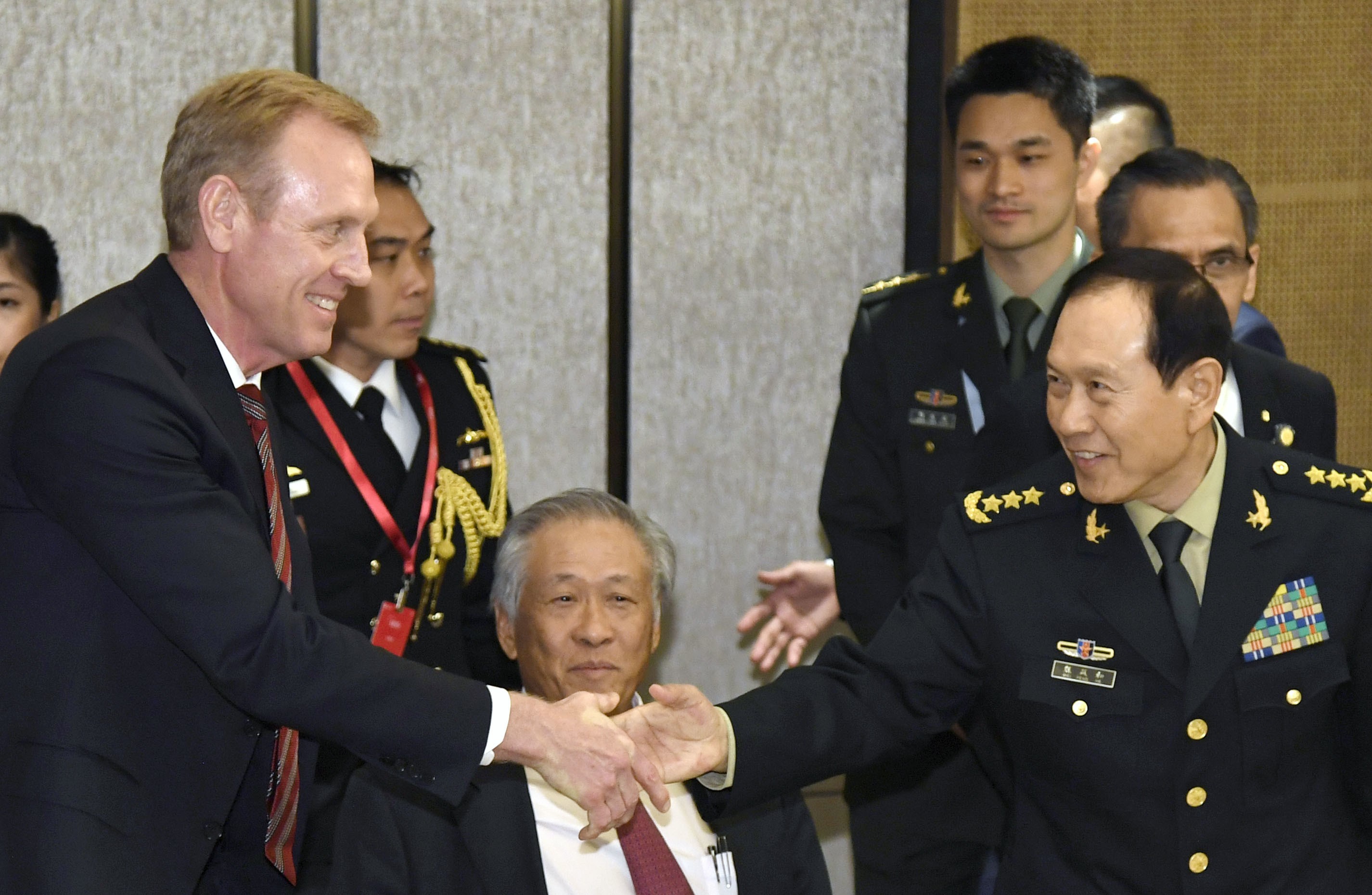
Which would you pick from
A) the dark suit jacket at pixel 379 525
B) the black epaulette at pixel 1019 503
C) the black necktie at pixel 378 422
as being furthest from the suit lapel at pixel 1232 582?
the black necktie at pixel 378 422

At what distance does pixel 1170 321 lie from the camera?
87.4 inches

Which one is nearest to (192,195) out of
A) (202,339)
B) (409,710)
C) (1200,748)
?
(202,339)

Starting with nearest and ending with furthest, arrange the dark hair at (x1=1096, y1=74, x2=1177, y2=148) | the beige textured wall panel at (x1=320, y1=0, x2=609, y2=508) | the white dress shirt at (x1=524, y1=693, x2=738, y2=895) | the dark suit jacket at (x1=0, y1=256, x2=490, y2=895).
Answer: the dark suit jacket at (x1=0, y1=256, x2=490, y2=895) < the white dress shirt at (x1=524, y1=693, x2=738, y2=895) < the beige textured wall panel at (x1=320, y1=0, x2=609, y2=508) < the dark hair at (x1=1096, y1=74, x2=1177, y2=148)

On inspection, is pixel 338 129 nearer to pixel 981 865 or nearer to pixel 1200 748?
pixel 1200 748

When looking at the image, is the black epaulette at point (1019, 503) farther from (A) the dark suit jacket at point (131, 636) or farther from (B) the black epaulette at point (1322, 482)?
(A) the dark suit jacket at point (131, 636)

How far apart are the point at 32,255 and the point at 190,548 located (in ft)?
4.77

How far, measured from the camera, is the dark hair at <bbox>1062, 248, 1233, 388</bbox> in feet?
7.26

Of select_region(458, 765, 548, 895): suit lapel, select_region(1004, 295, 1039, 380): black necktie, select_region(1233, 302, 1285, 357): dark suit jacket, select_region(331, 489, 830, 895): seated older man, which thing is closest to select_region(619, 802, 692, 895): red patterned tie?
select_region(331, 489, 830, 895): seated older man

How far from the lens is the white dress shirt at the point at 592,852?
2479 mm

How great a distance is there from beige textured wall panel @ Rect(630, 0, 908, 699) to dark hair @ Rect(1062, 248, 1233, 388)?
1.59m

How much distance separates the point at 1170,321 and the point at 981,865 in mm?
1374

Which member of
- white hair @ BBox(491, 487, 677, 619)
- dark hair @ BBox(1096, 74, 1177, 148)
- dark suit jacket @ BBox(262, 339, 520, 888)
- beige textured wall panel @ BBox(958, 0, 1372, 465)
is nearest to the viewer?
white hair @ BBox(491, 487, 677, 619)

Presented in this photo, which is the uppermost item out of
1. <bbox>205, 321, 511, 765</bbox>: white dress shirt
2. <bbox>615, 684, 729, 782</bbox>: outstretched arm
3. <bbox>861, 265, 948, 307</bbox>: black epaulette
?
<bbox>861, 265, 948, 307</bbox>: black epaulette

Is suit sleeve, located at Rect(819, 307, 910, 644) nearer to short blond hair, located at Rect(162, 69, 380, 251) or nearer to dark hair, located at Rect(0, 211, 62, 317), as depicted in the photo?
short blond hair, located at Rect(162, 69, 380, 251)
